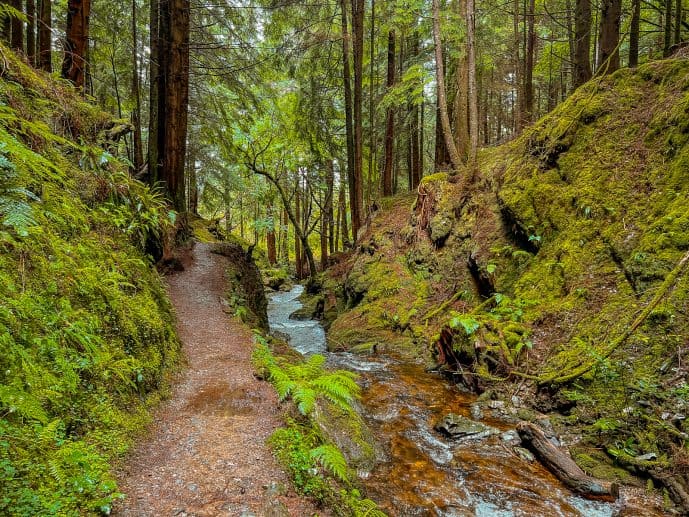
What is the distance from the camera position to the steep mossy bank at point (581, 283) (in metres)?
4.20

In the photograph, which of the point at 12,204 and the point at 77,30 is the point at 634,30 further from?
the point at 12,204

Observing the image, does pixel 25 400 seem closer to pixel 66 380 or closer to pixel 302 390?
pixel 66 380

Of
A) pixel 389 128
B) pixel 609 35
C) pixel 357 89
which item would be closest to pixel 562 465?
pixel 609 35

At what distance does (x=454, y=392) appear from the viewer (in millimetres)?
6199

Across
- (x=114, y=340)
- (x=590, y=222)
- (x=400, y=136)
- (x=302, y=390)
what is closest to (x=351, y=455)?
(x=302, y=390)

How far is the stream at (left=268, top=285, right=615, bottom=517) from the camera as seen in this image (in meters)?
3.49

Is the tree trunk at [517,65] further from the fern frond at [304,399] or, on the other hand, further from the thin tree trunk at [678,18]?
the fern frond at [304,399]

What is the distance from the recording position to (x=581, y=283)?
6090 millimetres

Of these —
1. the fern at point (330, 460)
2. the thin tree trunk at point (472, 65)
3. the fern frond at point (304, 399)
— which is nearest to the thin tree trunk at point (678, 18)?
the thin tree trunk at point (472, 65)

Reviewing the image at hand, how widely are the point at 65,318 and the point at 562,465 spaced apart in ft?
15.8

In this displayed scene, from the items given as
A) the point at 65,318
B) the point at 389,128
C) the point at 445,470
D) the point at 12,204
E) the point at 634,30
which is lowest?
the point at 445,470

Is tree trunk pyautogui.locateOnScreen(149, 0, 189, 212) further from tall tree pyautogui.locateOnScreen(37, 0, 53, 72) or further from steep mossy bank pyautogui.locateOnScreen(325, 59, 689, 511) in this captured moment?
steep mossy bank pyautogui.locateOnScreen(325, 59, 689, 511)

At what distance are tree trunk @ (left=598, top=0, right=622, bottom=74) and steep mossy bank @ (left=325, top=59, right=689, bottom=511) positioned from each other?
428 mm

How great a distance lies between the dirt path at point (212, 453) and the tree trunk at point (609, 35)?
9468 mm
